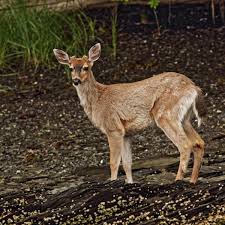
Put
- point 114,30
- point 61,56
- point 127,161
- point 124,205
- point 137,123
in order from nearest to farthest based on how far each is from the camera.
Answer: point 124,205
point 137,123
point 127,161
point 61,56
point 114,30

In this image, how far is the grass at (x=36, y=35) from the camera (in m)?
16.5

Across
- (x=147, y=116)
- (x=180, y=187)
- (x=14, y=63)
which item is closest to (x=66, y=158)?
(x=147, y=116)

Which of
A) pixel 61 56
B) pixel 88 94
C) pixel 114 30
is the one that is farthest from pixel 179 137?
pixel 114 30

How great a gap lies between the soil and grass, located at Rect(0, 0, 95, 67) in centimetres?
23

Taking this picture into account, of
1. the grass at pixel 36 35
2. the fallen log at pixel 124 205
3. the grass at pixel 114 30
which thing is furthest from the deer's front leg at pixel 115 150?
the grass at pixel 114 30

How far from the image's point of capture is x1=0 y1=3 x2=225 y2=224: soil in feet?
36.1

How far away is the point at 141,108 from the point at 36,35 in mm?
6386

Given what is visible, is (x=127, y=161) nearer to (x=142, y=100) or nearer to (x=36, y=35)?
(x=142, y=100)

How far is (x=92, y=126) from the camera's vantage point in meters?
13.7

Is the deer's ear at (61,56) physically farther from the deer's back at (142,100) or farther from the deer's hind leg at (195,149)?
the deer's hind leg at (195,149)

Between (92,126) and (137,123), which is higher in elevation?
(137,123)

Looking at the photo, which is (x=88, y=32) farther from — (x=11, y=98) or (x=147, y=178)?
(x=147, y=178)

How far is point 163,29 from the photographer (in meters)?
17.5

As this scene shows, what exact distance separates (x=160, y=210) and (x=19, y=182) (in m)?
3.08
